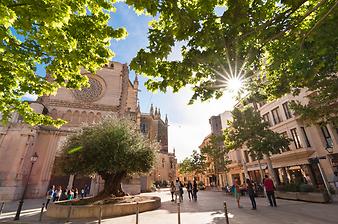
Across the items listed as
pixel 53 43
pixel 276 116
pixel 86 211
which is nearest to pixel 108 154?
pixel 86 211

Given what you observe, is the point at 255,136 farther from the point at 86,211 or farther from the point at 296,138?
the point at 86,211

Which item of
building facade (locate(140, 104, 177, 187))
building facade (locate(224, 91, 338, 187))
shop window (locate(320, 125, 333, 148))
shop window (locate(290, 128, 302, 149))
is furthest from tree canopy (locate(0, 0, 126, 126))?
building facade (locate(140, 104, 177, 187))

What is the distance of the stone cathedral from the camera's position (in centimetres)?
2220

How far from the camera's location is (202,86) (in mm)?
7312

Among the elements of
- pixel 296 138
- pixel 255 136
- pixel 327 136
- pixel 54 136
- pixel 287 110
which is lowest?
pixel 327 136

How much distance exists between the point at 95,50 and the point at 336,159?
79.7 feet

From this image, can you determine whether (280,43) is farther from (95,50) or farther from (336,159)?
(336,159)

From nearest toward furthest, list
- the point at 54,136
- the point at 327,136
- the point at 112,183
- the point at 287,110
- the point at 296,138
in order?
the point at 112,183 → the point at 327,136 → the point at 296,138 → the point at 287,110 → the point at 54,136

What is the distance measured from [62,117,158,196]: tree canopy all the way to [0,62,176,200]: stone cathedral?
322cm

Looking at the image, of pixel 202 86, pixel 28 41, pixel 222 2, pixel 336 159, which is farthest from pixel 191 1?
pixel 336 159

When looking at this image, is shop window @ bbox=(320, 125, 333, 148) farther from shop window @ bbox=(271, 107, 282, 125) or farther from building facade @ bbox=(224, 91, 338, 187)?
shop window @ bbox=(271, 107, 282, 125)

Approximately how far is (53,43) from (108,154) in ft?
30.7

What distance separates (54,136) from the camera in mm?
26953

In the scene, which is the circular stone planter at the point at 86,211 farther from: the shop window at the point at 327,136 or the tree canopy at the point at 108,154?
the shop window at the point at 327,136
